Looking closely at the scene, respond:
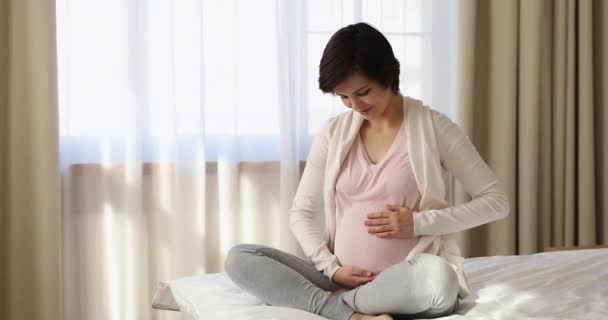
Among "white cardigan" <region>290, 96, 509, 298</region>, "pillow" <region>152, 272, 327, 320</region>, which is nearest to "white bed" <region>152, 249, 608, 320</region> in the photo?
"pillow" <region>152, 272, 327, 320</region>

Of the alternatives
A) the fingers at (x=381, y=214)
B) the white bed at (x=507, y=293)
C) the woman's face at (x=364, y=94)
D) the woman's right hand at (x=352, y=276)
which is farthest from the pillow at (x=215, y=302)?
the woman's face at (x=364, y=94)

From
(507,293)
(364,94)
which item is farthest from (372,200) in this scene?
(507,293)

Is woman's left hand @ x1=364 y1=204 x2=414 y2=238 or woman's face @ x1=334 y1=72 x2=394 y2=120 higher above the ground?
woman's face @ x1=334 y1=72 x2=394 y2=120

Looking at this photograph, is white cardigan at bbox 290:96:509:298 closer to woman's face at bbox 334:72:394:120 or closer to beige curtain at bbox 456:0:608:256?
woman's face at bbox 334:72:394:120

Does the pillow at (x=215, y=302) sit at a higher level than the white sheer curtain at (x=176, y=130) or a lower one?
lower

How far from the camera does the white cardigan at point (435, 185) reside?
5.74ft

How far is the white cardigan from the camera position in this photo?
1.75 meters

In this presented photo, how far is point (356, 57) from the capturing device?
5.50ft

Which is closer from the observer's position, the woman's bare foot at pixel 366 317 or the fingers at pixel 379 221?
the woman's bare foot at pixel 366 317

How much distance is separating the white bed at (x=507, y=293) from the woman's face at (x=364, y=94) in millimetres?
501

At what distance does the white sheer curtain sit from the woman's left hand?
1178 mm

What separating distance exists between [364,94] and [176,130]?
3.98 feet

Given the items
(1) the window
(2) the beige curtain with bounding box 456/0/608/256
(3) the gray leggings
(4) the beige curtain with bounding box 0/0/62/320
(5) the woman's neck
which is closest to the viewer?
(3) the gray leggings

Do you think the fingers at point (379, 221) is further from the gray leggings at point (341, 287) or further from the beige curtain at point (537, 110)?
the beige curtain at point (537, 110)
